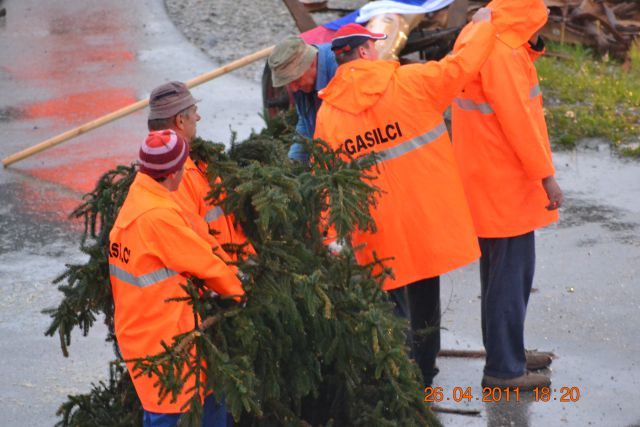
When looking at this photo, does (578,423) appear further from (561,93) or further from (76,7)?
(76,7)

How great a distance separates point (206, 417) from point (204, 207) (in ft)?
2.91

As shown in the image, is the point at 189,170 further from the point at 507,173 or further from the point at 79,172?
the point at 79,172

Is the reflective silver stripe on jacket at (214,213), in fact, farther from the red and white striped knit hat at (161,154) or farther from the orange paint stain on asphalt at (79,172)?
the orange paint stain on asphalt at (79,172)

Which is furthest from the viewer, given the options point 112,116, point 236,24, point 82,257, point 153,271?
point 236,24

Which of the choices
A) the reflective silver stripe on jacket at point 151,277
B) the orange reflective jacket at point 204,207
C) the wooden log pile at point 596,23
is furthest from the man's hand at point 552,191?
the wooden log pile at point 596,23

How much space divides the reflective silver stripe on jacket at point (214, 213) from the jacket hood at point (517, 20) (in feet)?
5.34

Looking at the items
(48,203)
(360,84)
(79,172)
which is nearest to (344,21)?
(79,172)

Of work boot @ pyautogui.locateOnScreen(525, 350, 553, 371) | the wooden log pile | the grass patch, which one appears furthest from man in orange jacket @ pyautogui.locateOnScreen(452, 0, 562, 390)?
the wooden log pile

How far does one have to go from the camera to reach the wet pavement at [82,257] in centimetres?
605

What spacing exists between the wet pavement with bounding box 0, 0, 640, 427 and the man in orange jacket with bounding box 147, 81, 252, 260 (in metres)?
1.65

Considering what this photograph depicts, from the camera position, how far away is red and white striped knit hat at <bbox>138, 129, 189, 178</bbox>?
14.4 feet

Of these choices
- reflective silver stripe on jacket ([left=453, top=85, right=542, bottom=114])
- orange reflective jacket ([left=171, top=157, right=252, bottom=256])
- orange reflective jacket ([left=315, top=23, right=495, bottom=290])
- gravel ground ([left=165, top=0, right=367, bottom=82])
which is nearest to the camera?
orange reflective jacket ([left=171, top=157, right=252, bottom=256])

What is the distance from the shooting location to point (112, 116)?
9.62 metres

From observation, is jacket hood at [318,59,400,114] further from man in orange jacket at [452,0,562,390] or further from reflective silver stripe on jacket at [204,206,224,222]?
reflective silver stripe on jacket at [204,206,224,222]
